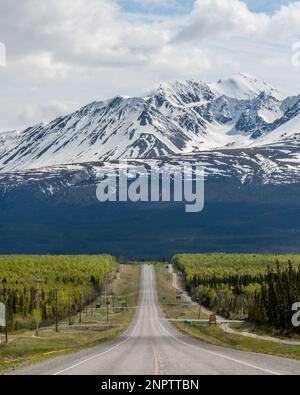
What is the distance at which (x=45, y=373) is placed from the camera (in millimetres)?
43125

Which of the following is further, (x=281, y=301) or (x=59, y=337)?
(x=281, y=301)

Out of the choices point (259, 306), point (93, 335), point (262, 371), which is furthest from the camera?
point (259, 306)

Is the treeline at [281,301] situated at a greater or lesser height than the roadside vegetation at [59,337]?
greater

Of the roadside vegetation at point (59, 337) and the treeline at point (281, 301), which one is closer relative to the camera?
the roadside vegetation at point (59, 337)

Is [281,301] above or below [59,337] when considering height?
above

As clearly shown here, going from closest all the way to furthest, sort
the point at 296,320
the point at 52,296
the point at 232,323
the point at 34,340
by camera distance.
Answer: the point at 34,340 → the point at 296,320 → the point at 232,323 → the point at 52,296

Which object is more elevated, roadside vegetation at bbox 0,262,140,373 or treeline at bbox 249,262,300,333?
treeline at bbox 249,262,300,333

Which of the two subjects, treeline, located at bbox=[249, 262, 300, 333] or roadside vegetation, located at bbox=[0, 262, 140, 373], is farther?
treeline, located at bbox=[249, 262, 300, 333]
